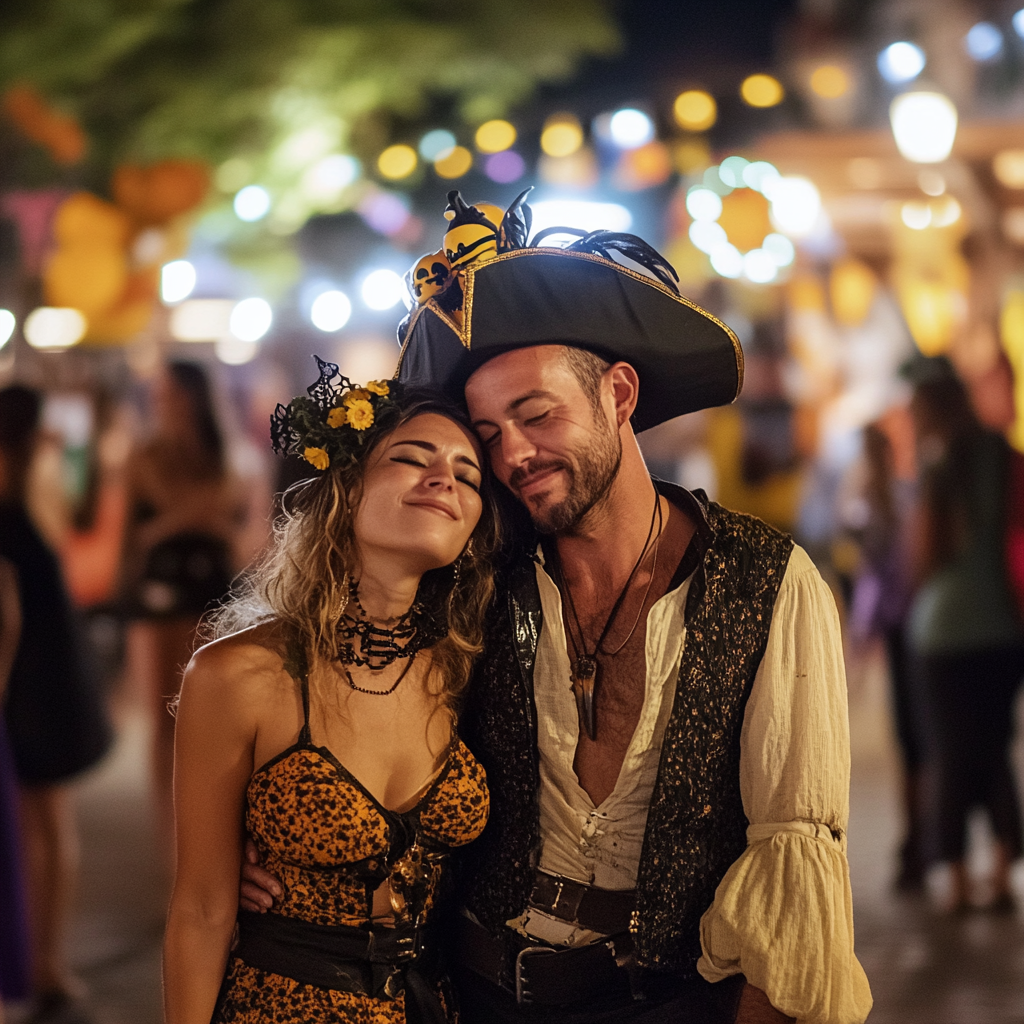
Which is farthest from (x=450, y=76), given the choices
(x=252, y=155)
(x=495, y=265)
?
(x=495, y=265)

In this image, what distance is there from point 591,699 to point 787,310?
1117 centimetres

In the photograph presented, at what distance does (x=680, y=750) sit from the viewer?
2.27m

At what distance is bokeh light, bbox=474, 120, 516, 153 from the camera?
31.9 feet

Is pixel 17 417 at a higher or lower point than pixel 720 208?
lower

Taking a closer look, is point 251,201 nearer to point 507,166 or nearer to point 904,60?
point 507,166

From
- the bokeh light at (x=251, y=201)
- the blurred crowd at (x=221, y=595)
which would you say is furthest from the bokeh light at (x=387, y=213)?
the blurred crowd at (x=221, y=595)

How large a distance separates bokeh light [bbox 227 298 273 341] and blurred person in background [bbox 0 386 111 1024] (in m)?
8.60

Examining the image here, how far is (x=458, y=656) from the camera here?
8.01 feet

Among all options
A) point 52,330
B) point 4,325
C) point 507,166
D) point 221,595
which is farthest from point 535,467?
point 52,330

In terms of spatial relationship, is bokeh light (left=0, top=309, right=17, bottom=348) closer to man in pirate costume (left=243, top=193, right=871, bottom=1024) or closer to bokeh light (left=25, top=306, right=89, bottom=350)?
bokeh light (left=25, top=306, right=89, bottom=350)

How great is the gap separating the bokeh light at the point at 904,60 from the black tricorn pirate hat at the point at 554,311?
7.02 metres

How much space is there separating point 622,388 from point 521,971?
43.9 inches

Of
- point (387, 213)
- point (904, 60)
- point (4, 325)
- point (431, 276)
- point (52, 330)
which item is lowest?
point (431, 276)

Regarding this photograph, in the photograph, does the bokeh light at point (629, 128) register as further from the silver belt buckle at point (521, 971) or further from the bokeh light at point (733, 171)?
the silver belt buckle at point (521, 971)
